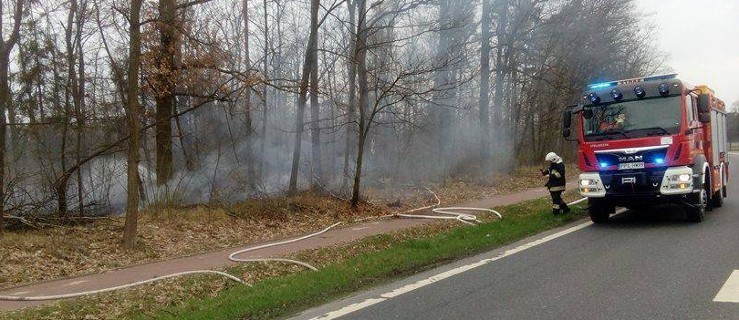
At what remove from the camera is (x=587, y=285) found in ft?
20.4

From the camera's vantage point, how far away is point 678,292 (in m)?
5.76

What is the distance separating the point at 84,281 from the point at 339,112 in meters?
10.2

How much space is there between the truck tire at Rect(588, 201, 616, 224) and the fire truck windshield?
1.20 meters

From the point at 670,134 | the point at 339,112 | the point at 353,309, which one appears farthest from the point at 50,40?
the point at 670,134

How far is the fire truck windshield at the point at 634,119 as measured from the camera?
33.5ft

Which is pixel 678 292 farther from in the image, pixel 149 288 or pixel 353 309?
pixel 149 288

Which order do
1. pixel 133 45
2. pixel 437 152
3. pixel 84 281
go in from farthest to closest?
pixel 437 152, pixel 133 45, pixel 84 281

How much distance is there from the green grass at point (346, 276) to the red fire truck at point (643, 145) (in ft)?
4.44

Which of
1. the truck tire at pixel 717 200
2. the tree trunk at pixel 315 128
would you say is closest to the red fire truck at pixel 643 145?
the truck tire at pixel 717 200

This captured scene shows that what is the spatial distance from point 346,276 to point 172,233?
543 centimetres

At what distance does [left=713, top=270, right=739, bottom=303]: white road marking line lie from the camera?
5.46m

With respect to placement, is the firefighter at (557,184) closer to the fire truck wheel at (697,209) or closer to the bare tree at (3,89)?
the fire truck wheel at (697,209)

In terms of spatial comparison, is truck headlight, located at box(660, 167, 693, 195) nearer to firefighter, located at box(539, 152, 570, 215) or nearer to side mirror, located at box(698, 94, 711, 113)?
side mirror, located at box(698, 94, 711, 113)

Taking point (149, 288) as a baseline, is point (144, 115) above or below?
above
